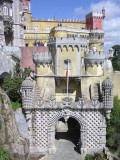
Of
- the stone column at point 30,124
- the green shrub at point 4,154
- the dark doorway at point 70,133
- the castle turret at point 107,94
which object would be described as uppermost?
the castle turret at point 107,94

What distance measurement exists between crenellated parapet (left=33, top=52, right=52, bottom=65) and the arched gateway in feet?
14.6

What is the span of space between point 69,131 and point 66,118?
687 centimetres

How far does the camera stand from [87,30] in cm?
4878

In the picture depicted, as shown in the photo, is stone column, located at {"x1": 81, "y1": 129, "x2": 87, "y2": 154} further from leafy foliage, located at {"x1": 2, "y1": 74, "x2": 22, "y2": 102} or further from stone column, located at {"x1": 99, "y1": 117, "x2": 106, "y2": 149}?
leafy foliage, located at {"x1": 2, "y1": 74, "x2": 22, "y2": 102}

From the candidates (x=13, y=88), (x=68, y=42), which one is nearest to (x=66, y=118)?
(x=13, y=88)

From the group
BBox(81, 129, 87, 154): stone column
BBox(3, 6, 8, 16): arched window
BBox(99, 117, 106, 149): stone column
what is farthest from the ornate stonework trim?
BBox(3, 6, 8, 16): arched window

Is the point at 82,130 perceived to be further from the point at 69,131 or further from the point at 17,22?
the point at 17,22

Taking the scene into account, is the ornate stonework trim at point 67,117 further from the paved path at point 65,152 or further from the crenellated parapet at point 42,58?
the crenellated parapet at point 42,58

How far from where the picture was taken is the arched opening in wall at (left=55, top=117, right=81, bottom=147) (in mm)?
22722

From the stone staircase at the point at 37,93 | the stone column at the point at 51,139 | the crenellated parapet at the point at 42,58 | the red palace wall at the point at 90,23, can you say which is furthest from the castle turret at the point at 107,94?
the red palace wall at the point at 90,23

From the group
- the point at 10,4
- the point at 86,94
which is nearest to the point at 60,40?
the point at 86,94

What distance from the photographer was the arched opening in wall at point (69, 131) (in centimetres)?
2272

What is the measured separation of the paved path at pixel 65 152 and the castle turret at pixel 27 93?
228 inches

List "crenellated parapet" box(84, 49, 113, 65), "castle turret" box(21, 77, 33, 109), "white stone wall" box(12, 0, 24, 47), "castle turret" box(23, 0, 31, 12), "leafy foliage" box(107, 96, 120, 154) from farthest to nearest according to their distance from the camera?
1. "castle turret" box(23, 0, 31, 12)
2. "white stone wall" box(12, 0, 24, 47)
3. "crenellated parapet" box(84, 49, 113, 65)
4. "leafy foliage" box(107, 96, 120, 154)
5. "castle turret" box(21, 77, 33, 109)
